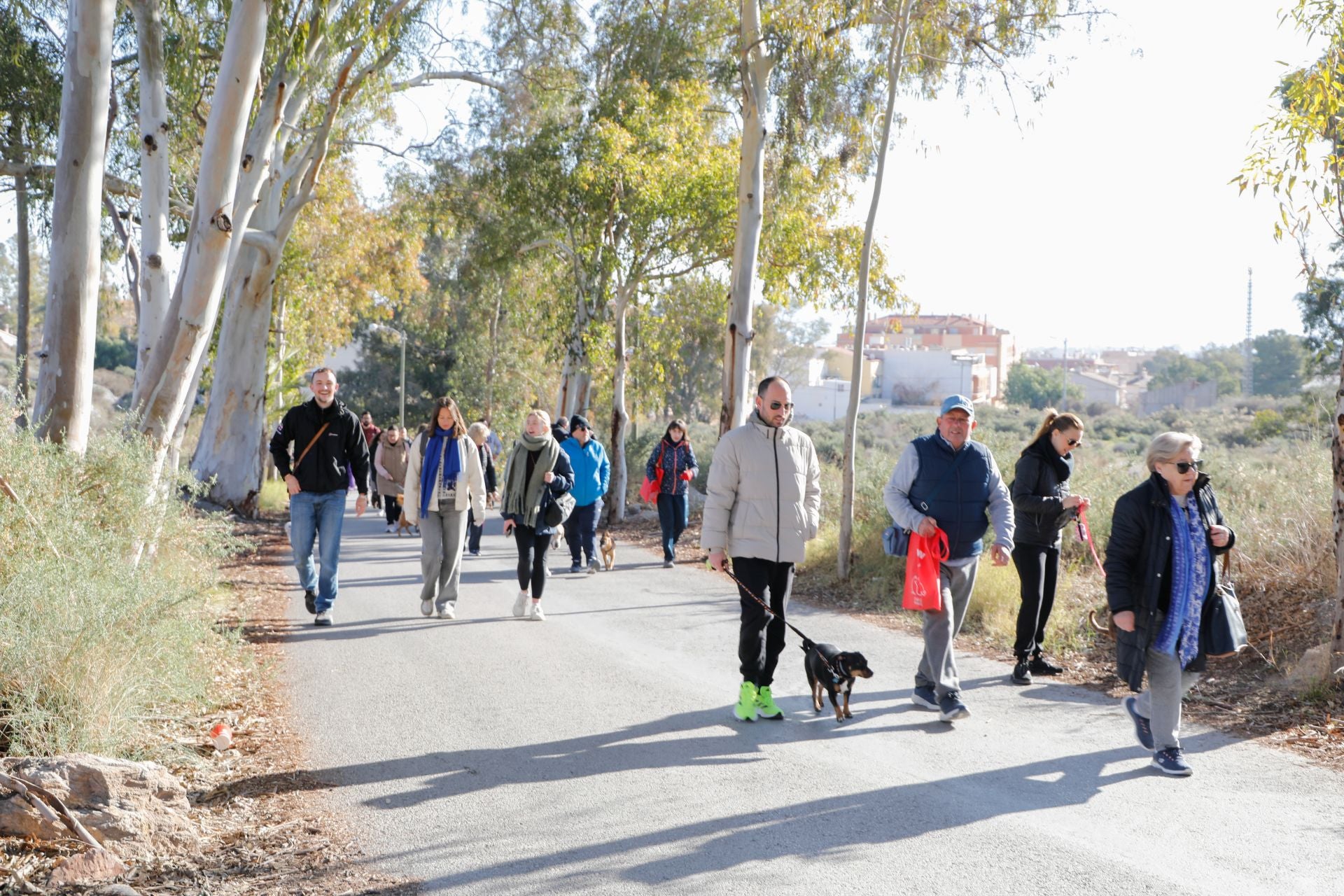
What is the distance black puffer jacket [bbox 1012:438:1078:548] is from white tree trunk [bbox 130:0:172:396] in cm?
893

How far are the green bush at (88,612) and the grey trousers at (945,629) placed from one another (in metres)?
4.33

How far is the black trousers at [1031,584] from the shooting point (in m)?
8.12

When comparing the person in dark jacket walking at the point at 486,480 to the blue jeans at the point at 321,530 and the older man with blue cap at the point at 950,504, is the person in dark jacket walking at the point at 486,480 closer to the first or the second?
the blue jeans at the point at 321,530

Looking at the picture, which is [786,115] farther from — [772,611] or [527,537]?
[772,611]

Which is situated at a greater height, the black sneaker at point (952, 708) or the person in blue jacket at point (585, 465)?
the person in blue jacket at point (585, 465)

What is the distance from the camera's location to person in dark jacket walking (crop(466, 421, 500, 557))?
13.1 metres

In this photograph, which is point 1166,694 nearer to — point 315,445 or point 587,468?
point 315,445

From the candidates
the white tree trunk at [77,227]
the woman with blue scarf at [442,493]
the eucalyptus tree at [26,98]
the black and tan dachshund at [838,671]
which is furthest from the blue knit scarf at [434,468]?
the eucalyptus tree at [26,98]

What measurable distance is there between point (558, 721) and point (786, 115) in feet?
36.3

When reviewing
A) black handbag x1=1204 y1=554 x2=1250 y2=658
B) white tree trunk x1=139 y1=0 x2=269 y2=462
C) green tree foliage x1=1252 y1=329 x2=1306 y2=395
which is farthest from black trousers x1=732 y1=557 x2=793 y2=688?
green tree foliage x1=1252 y1=329 x2=1306 y2=395

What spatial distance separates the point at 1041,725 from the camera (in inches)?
272

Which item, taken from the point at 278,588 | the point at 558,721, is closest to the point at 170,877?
the point at 558,721

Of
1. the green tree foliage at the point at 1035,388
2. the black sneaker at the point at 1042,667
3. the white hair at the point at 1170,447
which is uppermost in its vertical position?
the green tree foliage at the point at 1035,388

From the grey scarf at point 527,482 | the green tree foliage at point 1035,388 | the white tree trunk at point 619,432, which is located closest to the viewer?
the grey scarf at point 527,482
